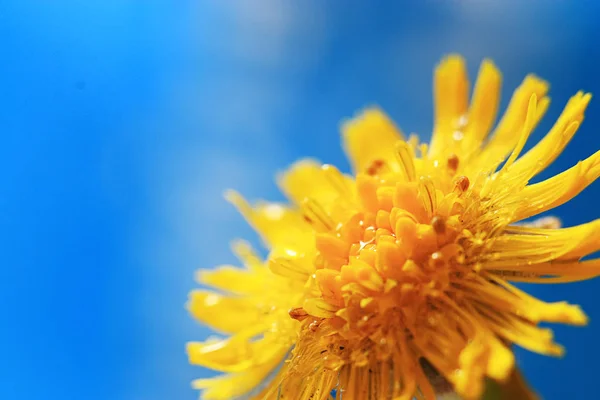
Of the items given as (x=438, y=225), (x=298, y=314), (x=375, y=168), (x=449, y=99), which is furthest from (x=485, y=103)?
(x=298, y=314)

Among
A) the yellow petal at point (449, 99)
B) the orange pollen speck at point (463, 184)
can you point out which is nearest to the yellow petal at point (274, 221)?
the yellow petal at point (449, 99)

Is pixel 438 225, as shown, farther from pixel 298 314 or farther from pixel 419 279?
pixel 298 314

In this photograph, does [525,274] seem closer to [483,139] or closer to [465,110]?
[483,139]

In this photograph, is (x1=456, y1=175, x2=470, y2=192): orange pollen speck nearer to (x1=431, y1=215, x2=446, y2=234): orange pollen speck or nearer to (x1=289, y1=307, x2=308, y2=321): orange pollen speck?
(x1=431, y1=215, x2=446, y2=234): orange pollen speck

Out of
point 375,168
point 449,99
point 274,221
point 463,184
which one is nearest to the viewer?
point 463,184

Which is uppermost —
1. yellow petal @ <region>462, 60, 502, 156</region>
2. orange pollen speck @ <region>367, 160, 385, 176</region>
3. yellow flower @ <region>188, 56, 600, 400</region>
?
yellow petal @ <region>462, 60, 502, 156</region>

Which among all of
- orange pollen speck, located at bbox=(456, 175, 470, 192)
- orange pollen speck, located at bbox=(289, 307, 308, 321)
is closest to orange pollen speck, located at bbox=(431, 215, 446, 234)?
orange pollen speck, located at bbox=(456, 175, 470, 192)

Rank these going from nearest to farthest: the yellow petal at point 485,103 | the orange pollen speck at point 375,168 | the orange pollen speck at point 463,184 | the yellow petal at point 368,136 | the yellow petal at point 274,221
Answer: the orange pollen speck at point 463,184 → the orange pollen speck at point 375,168 → the yellow petal at point 485,103 → the yellow petal at point 274,221 → the yellow petal at point 368,136

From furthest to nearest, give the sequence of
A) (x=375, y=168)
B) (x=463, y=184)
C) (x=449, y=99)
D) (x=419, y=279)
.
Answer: (x=449, y=99) → (x=375, y=168) → (x=463, y=184) → (x=419, y=279)

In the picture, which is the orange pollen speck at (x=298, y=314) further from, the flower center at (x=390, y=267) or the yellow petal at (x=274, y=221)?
the yellow petal at (x=274, y=221)
